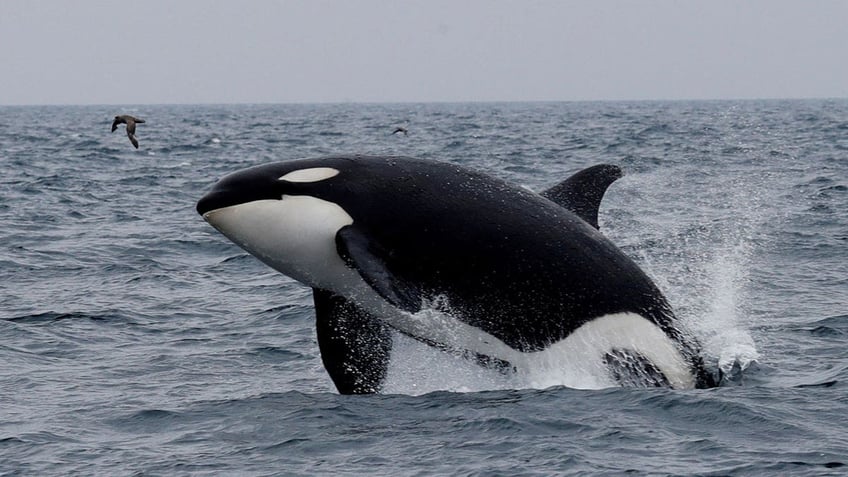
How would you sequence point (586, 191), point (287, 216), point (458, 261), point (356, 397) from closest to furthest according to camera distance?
point (458, 261), point (287, 216), point (356, 397), point (586, 191)

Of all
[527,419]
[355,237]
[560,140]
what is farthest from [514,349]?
[560,140]

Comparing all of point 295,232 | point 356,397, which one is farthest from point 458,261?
point 356,397

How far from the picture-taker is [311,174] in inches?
332

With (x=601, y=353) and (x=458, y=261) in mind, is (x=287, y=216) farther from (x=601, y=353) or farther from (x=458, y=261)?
(x=601, y=353)

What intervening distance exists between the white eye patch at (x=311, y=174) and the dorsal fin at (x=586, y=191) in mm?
1656

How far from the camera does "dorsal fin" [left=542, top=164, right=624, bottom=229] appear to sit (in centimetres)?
895

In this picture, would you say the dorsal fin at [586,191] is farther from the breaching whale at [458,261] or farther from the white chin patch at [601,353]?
the white chin patch at [601,353]

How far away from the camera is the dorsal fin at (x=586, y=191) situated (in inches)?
352

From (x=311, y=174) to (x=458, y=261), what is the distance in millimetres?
1198

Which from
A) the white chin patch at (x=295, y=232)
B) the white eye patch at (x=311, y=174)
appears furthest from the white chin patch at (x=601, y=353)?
the white eye patch at (x=311, y=174)

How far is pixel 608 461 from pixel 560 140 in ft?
140

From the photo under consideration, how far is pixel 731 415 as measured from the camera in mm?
7988

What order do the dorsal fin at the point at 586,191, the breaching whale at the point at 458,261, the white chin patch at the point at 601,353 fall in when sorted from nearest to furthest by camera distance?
1. the breaching whale at the point at 458,261
2. the white chin patch at the point at 601,353
3. the dorsal fin at the point at 586,191

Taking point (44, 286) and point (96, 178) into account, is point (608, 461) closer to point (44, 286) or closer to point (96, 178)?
point (44, 286)
